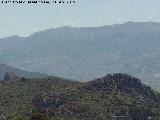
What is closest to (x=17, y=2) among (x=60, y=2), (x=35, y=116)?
(x=60, y=2)

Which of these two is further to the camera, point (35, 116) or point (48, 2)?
point (35, 116)

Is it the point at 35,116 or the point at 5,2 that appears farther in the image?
the point at 35,116

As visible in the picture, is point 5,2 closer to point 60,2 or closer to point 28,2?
point 28,2

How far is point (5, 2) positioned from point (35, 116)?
2220 inches

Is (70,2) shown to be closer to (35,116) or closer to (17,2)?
(17,2)

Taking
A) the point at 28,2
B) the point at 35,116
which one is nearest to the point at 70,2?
the point at 28,2

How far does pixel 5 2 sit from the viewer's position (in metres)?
104

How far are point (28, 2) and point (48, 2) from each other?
16.7 feet

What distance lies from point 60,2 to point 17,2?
918 cm

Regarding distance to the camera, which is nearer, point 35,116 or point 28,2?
point 28,2

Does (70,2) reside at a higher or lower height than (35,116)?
higher

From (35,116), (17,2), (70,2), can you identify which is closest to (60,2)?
(70,2)

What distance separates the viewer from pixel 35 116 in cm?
15238

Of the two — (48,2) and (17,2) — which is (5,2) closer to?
(17,2)
